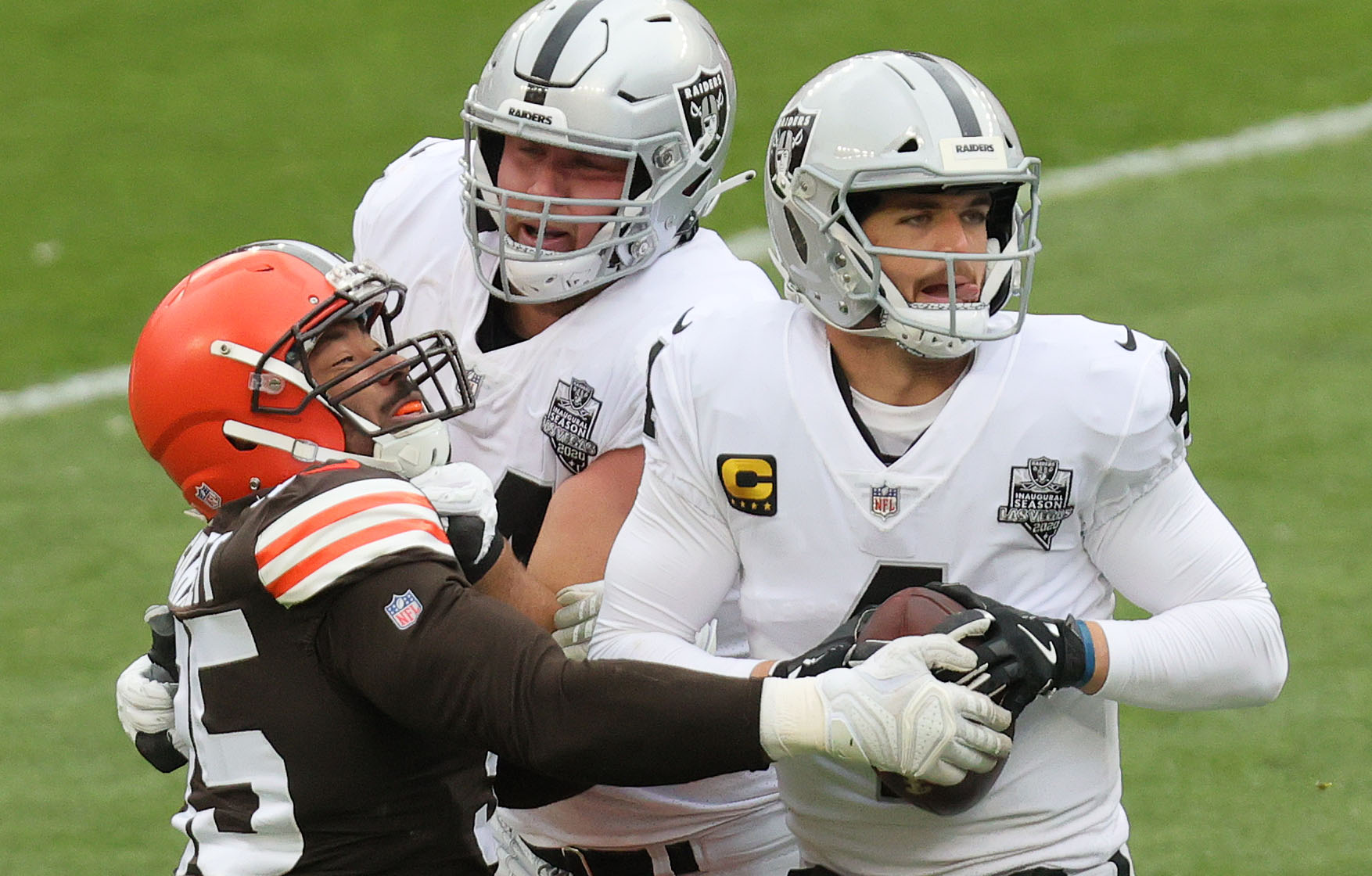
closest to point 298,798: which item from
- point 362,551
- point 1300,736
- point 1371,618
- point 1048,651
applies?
point 362,551

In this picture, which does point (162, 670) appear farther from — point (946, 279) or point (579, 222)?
point (946, 279)

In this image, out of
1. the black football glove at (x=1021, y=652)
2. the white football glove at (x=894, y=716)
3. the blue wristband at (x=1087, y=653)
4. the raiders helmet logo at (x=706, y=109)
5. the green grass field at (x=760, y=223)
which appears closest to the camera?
the white football glove at (x=894, y=716)

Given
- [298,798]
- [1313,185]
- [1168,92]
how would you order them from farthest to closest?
[1168,92] < [1313,185] < [298,798]

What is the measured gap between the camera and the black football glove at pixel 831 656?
9.22 ft

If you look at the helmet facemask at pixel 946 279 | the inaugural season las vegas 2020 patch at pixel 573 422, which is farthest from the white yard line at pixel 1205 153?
the helmet facemask at pixel 946 279

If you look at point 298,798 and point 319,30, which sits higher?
point 298,798

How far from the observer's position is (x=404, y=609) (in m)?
2.70

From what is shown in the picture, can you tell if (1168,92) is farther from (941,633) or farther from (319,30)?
(941,633)

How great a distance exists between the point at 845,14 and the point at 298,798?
358 inches

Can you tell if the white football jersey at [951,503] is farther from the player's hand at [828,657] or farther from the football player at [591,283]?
the football player at [591,283]

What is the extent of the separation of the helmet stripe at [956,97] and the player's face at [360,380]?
0.97 metres

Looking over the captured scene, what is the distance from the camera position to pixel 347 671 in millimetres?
2777

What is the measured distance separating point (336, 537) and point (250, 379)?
0.38 meters

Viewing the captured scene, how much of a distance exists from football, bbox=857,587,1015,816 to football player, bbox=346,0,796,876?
2.44ft
